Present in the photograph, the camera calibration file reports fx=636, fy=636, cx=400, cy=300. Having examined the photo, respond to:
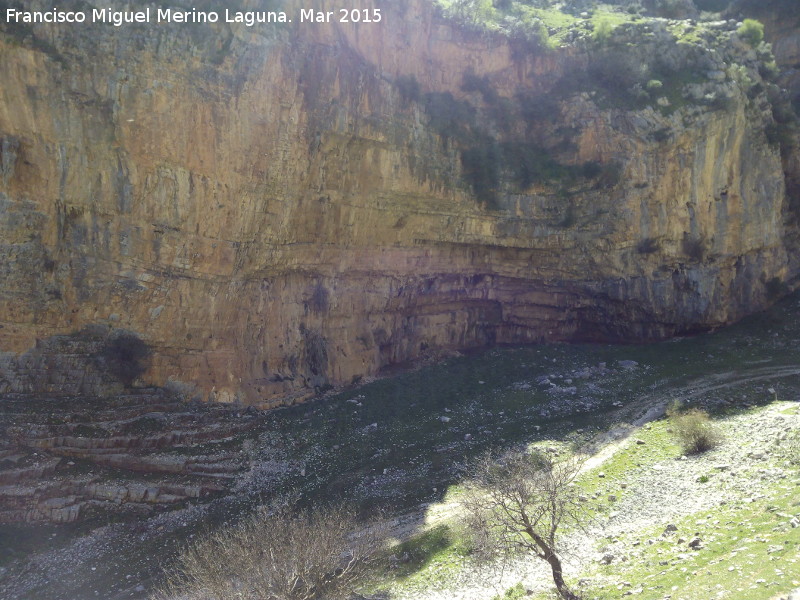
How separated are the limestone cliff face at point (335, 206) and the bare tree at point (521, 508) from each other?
1198 cm

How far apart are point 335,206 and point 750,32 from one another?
2850 cm

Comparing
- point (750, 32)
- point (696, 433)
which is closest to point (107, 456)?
point (696, 433)

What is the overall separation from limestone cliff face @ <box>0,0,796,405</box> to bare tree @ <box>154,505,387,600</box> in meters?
12.0

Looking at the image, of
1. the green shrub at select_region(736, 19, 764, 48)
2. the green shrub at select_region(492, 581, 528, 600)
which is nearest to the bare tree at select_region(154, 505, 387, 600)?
the green shrub at select_region(492, 581, 528, 600)

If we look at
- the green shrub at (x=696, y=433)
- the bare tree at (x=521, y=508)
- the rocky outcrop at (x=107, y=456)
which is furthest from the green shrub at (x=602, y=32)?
the rocky outcrop at (x=107, y=456)

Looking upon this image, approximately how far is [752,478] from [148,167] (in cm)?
2185

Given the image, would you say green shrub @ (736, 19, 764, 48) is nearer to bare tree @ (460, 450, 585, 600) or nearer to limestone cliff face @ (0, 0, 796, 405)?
limestone cliff face @ (0, 0, 796, 405)

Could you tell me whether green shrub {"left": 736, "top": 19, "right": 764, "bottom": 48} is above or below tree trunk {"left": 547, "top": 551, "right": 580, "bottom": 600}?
above

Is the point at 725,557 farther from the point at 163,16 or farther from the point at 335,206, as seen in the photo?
the point at 163,16

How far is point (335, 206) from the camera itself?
2927 cm

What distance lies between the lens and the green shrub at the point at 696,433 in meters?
20.5

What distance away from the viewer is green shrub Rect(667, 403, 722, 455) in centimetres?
2048

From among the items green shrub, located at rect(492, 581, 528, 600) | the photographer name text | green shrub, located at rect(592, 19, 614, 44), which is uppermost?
green shrub, located at rect(592, 19, 614, 44)

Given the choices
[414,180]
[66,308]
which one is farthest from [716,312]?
[66,308]
